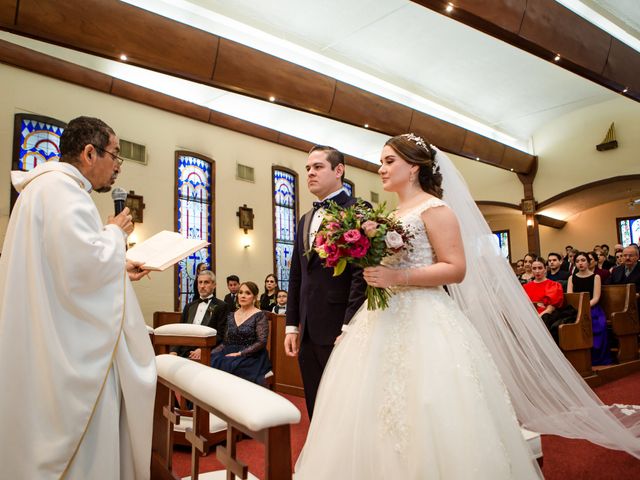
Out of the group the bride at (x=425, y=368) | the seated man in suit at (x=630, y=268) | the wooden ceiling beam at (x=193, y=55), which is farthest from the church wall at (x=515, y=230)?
the bride at (x=425, y=368)

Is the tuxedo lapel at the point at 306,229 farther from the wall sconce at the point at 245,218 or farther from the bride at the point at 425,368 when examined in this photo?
the wall sconce at the point at 245,218

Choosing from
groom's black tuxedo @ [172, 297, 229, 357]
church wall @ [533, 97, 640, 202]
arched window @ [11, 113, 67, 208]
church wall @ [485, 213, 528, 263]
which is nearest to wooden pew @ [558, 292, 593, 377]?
groom's black tuxedo @ [172, 297, 229, 357]

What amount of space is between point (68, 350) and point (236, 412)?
0.86 meters

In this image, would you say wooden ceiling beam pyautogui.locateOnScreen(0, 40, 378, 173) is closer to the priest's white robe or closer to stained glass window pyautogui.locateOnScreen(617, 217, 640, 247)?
the priest's white robe

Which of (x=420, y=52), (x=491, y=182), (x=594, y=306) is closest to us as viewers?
(x=594, y=306)

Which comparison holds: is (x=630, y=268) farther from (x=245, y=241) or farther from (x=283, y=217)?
(x=283, y=217)

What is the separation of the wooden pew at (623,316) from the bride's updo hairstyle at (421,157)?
4.47 meters

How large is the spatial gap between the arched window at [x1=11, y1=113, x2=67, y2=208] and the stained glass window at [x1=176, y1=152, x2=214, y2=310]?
2.20 meters

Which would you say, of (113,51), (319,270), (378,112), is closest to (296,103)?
(378,112)

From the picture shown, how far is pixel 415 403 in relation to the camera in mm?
1663

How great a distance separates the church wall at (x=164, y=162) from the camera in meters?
7.23

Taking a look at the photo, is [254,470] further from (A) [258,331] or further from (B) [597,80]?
(B) [597,80]

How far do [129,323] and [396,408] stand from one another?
0.95m

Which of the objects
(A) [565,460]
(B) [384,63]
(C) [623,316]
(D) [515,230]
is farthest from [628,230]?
(A) [565,460]
